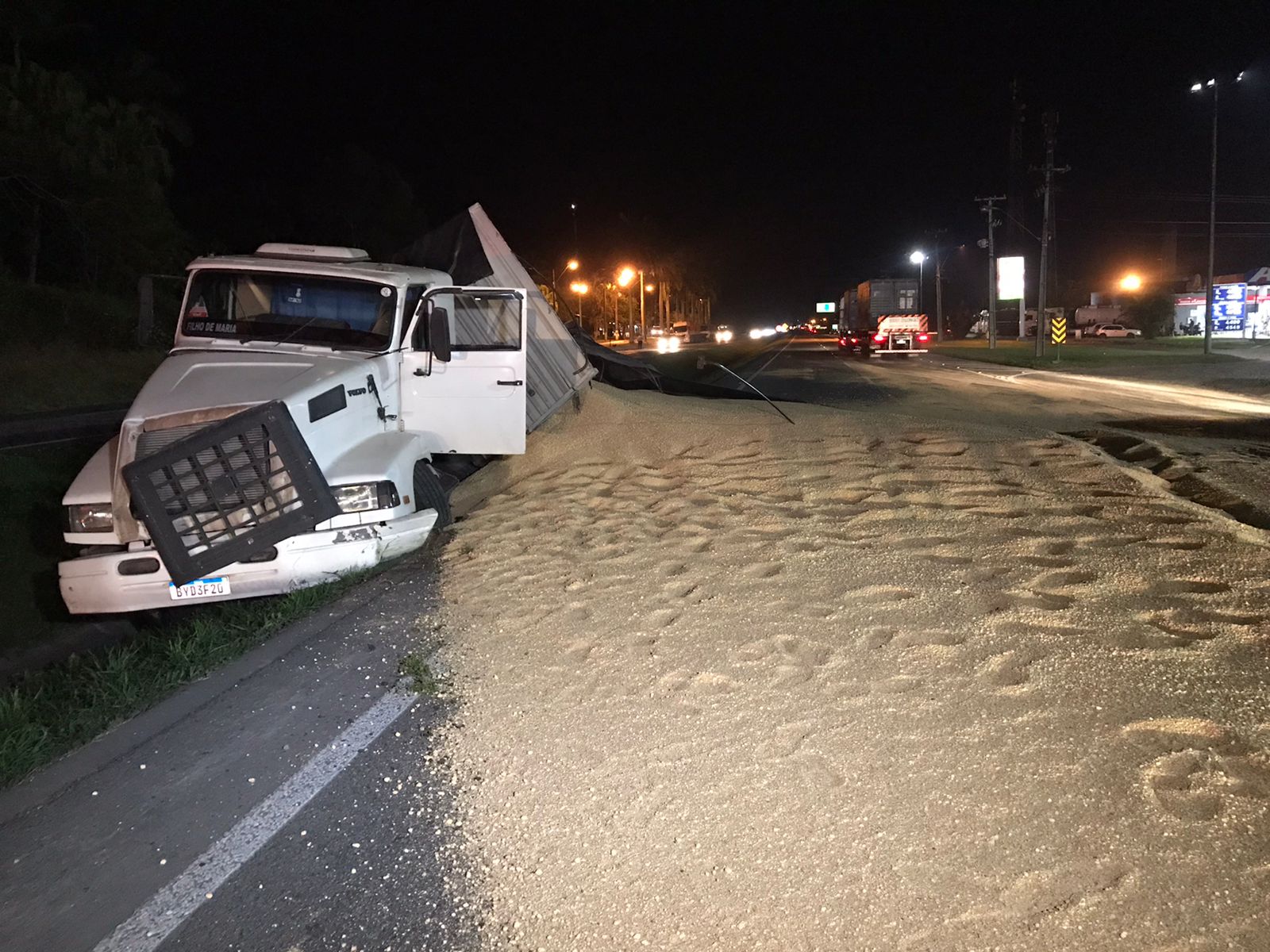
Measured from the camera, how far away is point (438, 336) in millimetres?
8273

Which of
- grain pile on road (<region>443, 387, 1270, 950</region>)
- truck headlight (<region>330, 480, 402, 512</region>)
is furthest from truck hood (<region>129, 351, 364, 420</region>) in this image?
grain pile on road (<region>443, 387, 1270, 950</region>)

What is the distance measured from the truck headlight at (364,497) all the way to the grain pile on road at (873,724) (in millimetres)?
773

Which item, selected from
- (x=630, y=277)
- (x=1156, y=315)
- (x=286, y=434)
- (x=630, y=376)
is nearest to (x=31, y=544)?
(x=286, y=434)

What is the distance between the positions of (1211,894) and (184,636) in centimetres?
603

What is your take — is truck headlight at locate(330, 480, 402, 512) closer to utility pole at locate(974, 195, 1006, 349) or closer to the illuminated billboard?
utility pole at locate(974, 195, 1006, 349)

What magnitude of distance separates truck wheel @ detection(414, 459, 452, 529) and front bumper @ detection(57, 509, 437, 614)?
0.98 metres

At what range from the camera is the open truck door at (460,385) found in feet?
27.7

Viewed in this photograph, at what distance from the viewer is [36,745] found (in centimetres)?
478

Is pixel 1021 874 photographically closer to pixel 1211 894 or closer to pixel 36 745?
pixel 1211 894

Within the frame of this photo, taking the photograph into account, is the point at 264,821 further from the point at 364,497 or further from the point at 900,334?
the point at 900,334

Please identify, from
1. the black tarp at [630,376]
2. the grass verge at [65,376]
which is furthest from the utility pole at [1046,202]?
the grass verge at [65,376]

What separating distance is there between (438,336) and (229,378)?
6.27 feet

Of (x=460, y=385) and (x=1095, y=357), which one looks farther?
(x=1095, y=357)

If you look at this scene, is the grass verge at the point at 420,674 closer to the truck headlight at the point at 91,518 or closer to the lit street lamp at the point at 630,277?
the truck headlight at the point at 91,518
